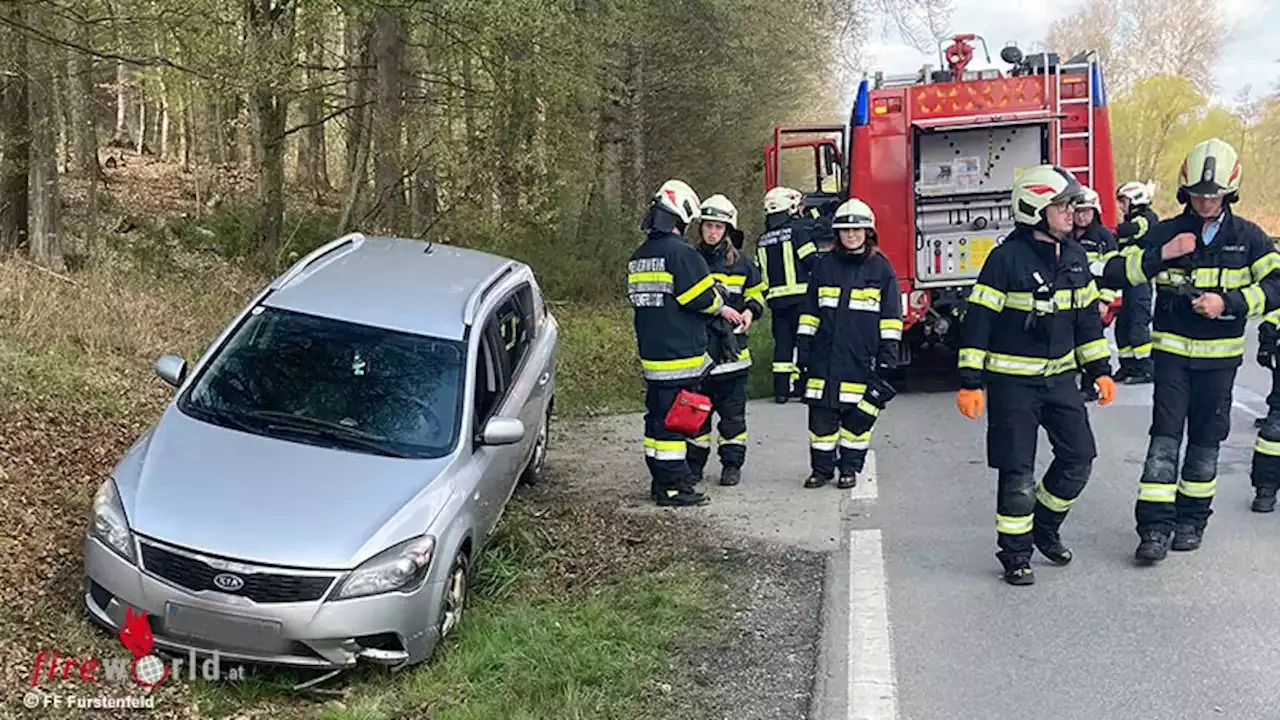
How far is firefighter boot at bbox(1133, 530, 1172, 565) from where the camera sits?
5.73 meters

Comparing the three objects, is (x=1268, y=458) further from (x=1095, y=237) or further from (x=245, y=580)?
(x=245, y=580)

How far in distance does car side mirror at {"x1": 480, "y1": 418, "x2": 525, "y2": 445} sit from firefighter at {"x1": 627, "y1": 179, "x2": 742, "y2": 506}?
179 cm

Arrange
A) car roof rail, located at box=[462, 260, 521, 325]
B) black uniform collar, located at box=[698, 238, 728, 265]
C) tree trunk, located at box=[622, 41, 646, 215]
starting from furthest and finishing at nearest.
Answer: tree trunk, located at box=[622, 41, 646, 215], black uniform collar, located at box=[698, 238, 728, 265], car roof rail, located at box=[462, 260, 521, 325]

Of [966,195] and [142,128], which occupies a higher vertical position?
[142,128]

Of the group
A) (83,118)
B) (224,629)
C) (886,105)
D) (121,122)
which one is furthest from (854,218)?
(121,122)

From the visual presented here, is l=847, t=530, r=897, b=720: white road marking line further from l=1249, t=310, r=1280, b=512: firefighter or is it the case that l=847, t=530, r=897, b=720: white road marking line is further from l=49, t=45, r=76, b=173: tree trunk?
l=49, t=45, r=76, b=173: tree trunk

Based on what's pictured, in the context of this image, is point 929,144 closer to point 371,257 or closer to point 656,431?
point 656,431

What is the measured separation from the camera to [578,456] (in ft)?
28.4

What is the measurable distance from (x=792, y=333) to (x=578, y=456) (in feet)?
9.72

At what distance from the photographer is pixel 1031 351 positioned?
216 inches

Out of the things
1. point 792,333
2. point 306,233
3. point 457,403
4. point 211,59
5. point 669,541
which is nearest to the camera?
point 457,403

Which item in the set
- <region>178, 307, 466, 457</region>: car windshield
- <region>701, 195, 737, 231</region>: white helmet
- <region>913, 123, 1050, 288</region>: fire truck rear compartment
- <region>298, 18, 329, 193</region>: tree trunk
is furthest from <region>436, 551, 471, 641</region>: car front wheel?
<region>298, 18, 329, 193</region>: tree trunk

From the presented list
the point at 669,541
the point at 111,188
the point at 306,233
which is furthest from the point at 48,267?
the point at 111,188

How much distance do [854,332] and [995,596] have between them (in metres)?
2.27
